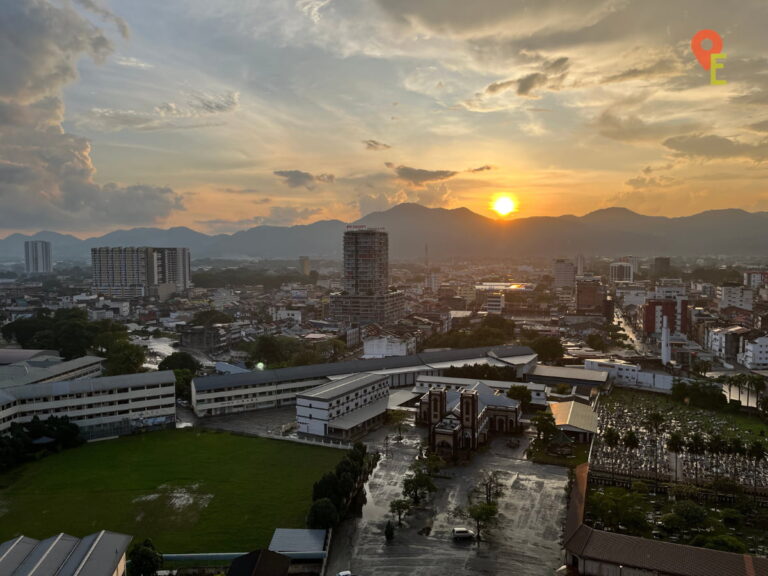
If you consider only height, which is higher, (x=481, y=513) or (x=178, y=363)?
(x=178, y=363)

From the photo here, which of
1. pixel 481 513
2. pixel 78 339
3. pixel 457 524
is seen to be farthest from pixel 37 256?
pixel 481 513

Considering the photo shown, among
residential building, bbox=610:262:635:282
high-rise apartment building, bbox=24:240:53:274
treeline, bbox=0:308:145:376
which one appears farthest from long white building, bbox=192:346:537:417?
high-rise apartment building, bbox=24:240:53:274

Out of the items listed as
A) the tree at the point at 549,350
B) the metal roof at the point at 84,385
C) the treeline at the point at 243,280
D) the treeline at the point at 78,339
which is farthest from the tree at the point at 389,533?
the treeline at the point at 243,280

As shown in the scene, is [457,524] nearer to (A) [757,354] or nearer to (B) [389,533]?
(B) [389,533]

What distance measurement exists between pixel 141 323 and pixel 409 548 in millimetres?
45713

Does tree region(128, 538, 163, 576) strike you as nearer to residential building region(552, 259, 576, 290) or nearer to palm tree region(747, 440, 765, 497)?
palm tree region(747, 440, 765, 497)

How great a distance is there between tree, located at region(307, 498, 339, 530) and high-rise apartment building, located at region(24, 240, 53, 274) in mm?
128626

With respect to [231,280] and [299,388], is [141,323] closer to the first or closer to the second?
[299,388]

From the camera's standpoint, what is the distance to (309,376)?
24031 millimetres

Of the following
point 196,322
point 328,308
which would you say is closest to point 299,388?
point 196,322

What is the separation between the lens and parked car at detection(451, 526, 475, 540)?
481 inches

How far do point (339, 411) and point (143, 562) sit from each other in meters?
10.0

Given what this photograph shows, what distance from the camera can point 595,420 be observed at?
19.5 metres

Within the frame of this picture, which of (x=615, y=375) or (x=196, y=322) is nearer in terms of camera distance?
(x=615, y=375)
